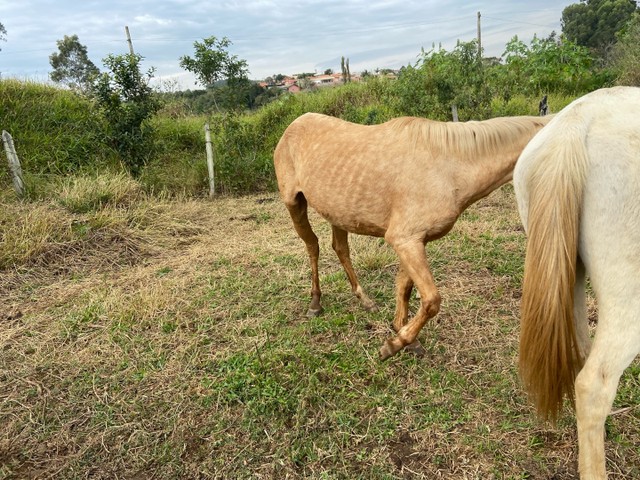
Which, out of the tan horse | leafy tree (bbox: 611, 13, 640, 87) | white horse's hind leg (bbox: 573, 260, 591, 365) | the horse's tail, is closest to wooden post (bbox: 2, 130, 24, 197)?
the tan horse

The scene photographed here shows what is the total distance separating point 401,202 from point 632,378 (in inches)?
61.8

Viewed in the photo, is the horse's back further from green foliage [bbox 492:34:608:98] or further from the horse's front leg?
green foliage [bbox 492:34:608:98]

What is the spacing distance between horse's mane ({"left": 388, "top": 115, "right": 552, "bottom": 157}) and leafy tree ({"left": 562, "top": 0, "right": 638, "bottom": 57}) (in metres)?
34.4

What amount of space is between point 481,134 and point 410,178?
448mm

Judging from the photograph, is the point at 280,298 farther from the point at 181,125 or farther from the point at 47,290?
the point at 181,125

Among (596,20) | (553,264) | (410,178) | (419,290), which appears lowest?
(419,290)

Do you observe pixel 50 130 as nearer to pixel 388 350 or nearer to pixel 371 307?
pixel 371 307

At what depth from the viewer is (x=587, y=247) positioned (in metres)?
1.40

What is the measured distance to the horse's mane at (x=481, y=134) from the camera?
2.29m

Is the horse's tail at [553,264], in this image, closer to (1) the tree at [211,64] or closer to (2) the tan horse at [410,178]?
(2) the tan horse at [410,178]

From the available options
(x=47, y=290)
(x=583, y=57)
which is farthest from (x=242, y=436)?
(x=583, y=57)

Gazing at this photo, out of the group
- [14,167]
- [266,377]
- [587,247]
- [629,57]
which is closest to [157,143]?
[14,167]

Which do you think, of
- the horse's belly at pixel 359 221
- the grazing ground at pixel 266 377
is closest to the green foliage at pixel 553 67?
→ the grazing ground at pixel 266 377

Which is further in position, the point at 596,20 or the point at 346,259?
the point at 596,20
